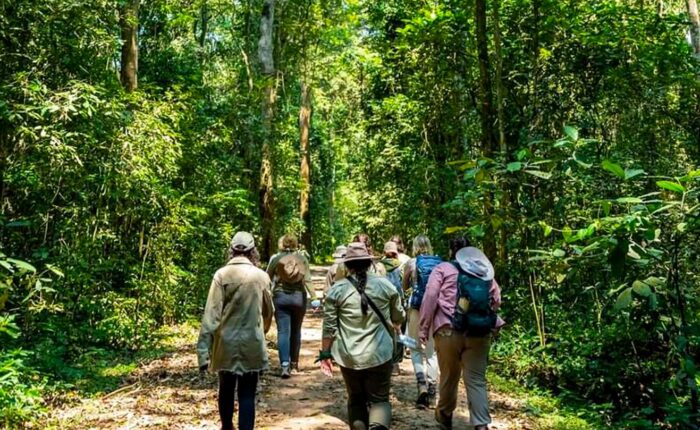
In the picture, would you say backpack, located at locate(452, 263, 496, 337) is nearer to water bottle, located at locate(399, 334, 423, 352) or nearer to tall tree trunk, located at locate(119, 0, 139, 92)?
water bottle, located at locate(399, 334, 423, 352)

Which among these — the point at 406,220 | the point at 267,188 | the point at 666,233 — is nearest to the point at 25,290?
the point at 666,233

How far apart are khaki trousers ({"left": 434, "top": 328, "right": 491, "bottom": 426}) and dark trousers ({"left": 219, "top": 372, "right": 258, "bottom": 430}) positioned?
1.89 metres

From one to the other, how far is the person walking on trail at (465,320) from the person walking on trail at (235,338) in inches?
67.2

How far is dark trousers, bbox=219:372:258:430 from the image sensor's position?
533cm

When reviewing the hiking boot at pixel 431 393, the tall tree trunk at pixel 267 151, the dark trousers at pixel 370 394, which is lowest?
the hiking boot at pixel 431 393

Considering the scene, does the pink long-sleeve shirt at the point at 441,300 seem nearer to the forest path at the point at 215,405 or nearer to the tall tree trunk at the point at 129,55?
the forest path at the point at 215,405

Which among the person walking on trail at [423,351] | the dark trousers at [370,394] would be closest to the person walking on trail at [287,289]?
the person walking on trail at [423,351]

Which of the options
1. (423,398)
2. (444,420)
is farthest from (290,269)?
(444,420)

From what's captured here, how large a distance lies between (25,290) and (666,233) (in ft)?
27.7

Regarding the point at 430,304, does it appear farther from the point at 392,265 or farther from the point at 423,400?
the point at 392,265

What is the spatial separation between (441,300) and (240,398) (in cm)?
216

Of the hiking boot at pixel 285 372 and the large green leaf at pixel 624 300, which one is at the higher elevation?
the large green leaf at pixel 624 300

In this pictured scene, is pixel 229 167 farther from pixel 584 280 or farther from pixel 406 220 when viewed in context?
pixel 584 280

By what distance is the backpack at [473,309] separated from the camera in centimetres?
550
